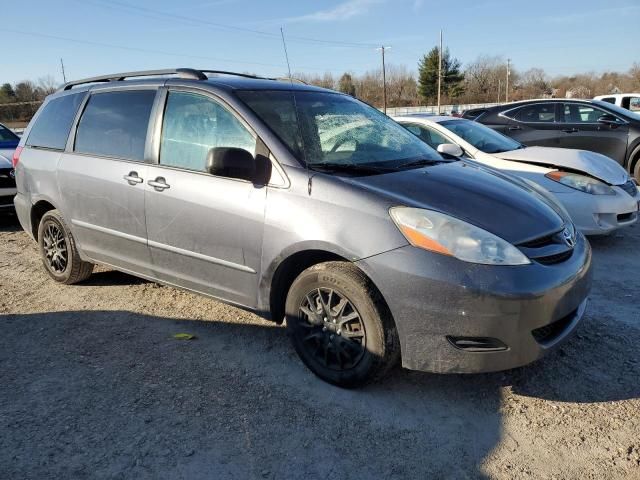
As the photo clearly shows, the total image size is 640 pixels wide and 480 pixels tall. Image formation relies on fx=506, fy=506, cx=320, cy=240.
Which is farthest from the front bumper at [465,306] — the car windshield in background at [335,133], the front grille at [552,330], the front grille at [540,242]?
the car windshield in background at [335,133]

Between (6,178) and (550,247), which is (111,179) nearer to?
(550,247)

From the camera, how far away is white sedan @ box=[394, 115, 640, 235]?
17.9ft

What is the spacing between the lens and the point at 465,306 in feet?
8.12

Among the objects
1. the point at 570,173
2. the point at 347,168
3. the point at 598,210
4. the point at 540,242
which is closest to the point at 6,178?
the point at 347,168

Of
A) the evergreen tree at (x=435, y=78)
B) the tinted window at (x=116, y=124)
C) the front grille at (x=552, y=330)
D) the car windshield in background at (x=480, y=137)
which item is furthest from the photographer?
the evergreen tree at (x=435, y=78)

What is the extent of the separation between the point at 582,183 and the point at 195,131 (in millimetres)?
4319

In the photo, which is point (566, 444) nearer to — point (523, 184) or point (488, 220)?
point (488, 220)

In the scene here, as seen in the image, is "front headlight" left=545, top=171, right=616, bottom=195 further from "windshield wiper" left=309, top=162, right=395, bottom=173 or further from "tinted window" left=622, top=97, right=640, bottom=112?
"tinted window" left=622, top=97, right=640, bottom=112

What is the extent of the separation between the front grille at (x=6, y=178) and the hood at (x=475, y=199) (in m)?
6.66

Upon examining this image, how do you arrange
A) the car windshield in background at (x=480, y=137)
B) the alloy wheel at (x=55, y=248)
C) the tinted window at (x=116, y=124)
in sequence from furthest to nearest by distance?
the car windshield in background at (x=480, y=137)
the alloy wheel at (x=55, y=248)
the tinted window at (x=116, y=124)

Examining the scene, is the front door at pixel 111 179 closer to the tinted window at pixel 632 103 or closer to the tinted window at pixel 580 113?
the tinted window at pixel 580 113

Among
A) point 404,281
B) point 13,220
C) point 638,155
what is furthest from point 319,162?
point 638,155

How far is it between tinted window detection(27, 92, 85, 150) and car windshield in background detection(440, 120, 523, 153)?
453cm

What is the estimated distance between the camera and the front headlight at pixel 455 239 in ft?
8.30
